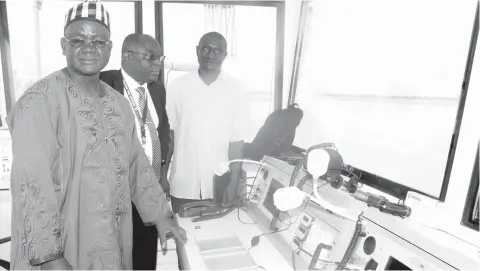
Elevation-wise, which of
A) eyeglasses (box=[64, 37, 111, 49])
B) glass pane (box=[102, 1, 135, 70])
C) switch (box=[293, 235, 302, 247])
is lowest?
switch (box=[293, 235, 302, 247])

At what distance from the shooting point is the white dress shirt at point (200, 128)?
2.22 m

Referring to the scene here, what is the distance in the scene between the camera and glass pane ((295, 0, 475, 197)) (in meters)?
1.19

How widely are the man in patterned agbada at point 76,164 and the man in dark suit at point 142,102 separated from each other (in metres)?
0.41

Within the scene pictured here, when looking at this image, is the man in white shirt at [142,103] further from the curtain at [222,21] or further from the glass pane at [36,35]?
the curtain at [222,21]

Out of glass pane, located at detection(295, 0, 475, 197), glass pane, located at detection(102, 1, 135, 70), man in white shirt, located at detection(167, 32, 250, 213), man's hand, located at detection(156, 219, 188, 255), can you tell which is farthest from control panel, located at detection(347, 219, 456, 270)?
glass pane, located at detection(102, 1, 135, 70)

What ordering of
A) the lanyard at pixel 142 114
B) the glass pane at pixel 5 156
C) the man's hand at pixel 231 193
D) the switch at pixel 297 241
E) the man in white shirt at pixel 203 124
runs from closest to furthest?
the switch at pixel 297 241
the lanyard at pixel 142 114
the man's hand at pixel 231 193
the glass pane at pixel 5 156
the man in white shirt at pixel 203 124

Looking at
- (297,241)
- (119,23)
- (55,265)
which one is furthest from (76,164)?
(119,23)

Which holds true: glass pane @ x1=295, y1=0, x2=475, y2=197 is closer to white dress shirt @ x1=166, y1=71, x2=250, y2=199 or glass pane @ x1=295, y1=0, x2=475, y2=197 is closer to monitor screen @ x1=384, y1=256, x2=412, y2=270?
monitor screen @ x1=384, y1=256, x2=412, y2=270

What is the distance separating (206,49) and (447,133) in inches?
58.8

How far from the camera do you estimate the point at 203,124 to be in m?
2.22

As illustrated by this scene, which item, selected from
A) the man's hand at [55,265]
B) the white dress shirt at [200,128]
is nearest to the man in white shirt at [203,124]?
the white dress shirt at [200,128]

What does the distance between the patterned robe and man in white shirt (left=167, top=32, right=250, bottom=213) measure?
0.84 meters

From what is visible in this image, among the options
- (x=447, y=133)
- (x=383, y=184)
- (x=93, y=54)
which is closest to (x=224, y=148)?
(x=383, y=184)

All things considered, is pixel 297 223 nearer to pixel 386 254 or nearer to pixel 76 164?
pixel 386 254
